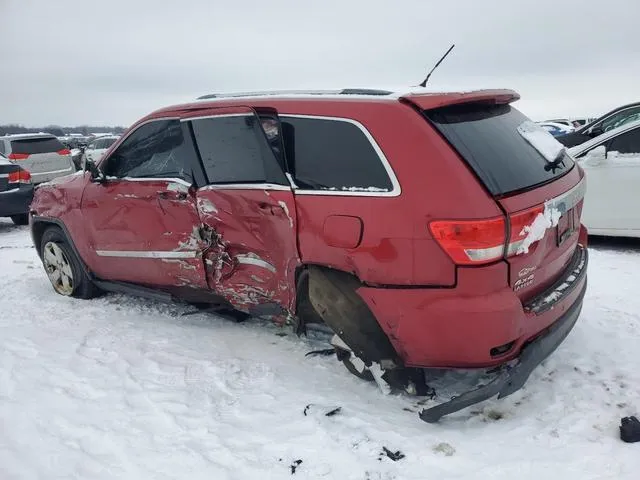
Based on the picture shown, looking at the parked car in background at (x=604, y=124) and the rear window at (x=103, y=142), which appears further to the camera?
the rear window at (x=103, y=142)

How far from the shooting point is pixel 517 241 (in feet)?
8.61

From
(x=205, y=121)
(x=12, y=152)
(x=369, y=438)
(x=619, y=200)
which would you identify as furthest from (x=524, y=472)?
(x=12, y=152)

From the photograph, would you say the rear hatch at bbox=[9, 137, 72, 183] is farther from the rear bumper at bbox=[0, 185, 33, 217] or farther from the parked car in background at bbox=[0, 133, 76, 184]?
the rear bumper at bbox=[0, 185, 33, 217]

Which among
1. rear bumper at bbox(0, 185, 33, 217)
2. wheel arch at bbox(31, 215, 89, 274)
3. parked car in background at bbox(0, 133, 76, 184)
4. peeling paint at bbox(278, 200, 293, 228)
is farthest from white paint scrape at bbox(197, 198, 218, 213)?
parked car in background at bbox(0, 133, 76, 184)

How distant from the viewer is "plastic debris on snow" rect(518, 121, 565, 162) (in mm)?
3201

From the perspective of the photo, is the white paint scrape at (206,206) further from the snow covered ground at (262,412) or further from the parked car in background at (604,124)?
the parked car in background at (604,124)

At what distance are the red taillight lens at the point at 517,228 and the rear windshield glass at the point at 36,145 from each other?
41.8 feet

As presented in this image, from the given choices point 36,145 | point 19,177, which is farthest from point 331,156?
point 36,145

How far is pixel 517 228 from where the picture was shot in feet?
8.59

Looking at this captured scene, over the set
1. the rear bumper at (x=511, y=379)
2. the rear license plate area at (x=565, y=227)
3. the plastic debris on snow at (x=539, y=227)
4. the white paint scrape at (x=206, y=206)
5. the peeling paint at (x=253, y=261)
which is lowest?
the rear bumper at (x=511, y=379)

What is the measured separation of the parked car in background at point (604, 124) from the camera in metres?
8.11

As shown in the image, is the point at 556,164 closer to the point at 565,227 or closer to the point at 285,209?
the point at 565,227

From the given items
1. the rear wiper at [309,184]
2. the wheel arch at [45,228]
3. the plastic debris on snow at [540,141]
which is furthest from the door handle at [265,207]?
the wheel arch at [45,228]

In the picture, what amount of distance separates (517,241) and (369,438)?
1.26 metres
